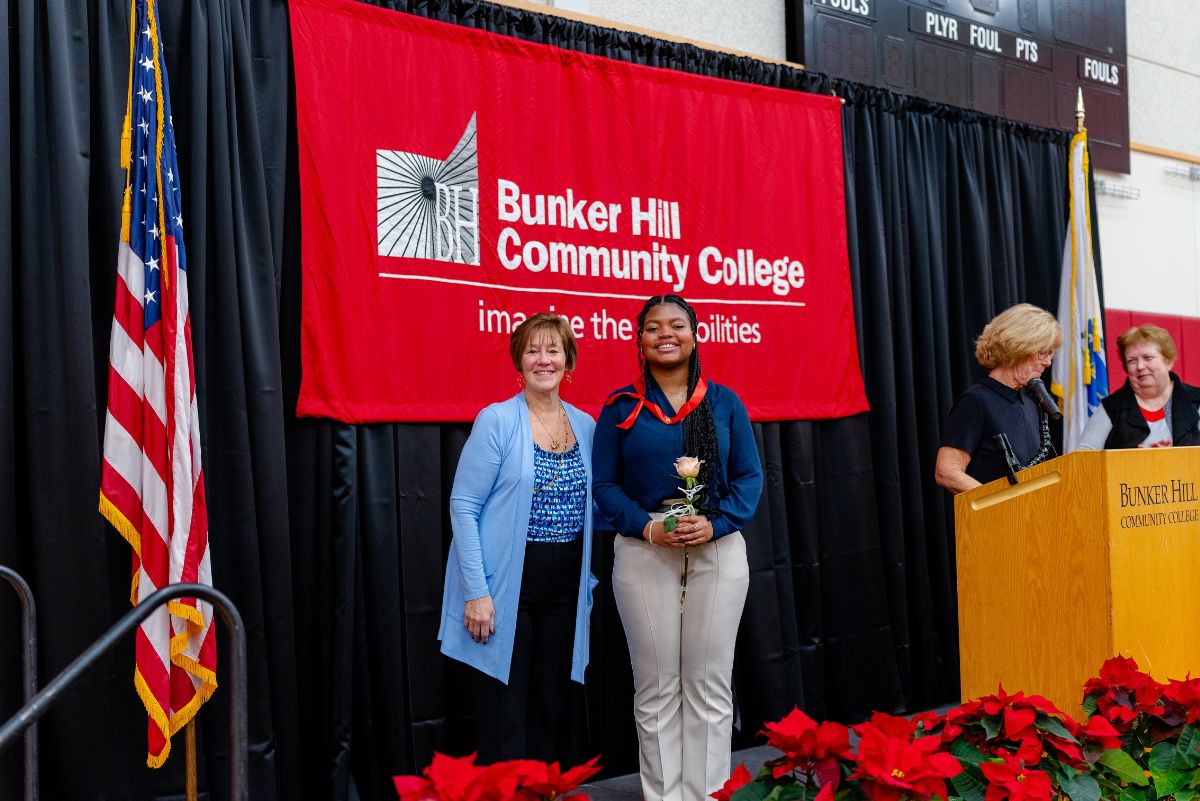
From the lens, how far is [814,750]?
1671 millimetres

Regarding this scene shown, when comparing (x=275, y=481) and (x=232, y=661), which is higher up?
(x=275, y=481)

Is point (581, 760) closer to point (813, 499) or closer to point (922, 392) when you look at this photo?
point (813, 499)

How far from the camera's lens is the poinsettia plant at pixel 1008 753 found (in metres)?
1.63

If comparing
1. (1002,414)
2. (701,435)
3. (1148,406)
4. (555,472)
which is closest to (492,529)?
(555,472)

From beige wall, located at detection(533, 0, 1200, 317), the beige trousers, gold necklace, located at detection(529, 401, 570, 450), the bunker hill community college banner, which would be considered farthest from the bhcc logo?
beige wall, located at detection(533, 0, 1200, 317)

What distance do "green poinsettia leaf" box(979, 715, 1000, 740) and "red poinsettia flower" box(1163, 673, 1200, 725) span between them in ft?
1.31

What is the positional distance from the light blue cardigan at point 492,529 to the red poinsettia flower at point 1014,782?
1522mm

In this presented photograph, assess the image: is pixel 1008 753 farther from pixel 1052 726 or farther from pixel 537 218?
pixel 537 218

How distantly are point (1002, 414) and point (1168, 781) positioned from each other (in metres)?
1.65

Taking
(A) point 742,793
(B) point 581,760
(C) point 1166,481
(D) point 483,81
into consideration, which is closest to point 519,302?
(D) point 483,81

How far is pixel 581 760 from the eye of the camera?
4000 mm

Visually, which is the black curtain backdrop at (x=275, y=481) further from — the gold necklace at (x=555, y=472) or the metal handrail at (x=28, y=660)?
the gold necklace at (x=555, y=472)

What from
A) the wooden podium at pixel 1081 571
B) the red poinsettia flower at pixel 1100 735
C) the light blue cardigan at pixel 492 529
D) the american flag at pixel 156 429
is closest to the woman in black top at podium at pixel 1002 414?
the wooden podium at pixel 1081 571

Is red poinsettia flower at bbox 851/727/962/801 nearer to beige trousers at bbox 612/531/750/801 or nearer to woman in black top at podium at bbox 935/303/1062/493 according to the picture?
beige trousers at bbox 612/531/750/801
